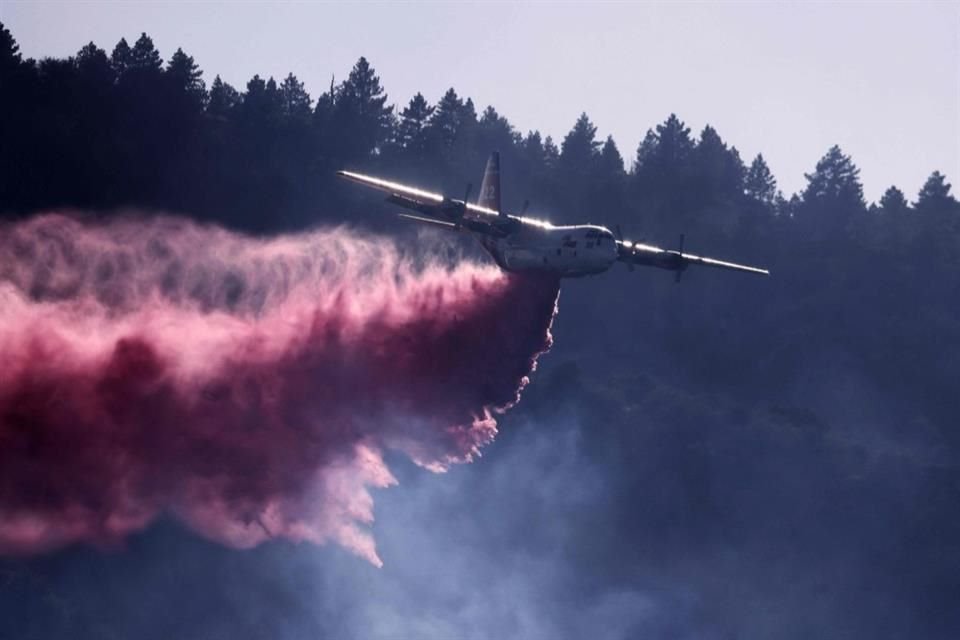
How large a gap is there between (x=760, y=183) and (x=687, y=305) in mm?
43433

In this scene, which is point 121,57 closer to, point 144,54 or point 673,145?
point 144,54

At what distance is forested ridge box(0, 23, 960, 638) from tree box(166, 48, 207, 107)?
29cm

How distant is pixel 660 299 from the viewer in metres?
134

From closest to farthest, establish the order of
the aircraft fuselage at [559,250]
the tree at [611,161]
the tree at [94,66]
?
the aircraft fuselage at [559,250] → the tree at [94,66] → the tree at [611,161]

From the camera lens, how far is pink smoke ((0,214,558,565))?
50.3 m

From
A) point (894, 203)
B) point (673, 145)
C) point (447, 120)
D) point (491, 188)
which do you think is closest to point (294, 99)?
point (447, 120)

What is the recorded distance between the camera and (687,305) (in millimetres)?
135000

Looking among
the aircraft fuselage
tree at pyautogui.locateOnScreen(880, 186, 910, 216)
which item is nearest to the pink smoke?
the aircraft fuselage

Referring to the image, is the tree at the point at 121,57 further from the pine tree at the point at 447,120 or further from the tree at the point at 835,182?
the tree at the point at 835,182

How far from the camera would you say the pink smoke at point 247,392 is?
5028 centimetres

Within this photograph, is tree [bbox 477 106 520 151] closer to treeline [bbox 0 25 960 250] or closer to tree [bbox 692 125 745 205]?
treeline [bbox 0 25 960 250]

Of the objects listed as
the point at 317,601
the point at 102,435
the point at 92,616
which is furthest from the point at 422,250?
the point at 102,435

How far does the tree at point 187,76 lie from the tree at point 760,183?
71037 millimetres

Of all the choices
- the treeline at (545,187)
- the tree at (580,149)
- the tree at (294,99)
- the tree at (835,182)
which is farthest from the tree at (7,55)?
the tree at (835,182)
